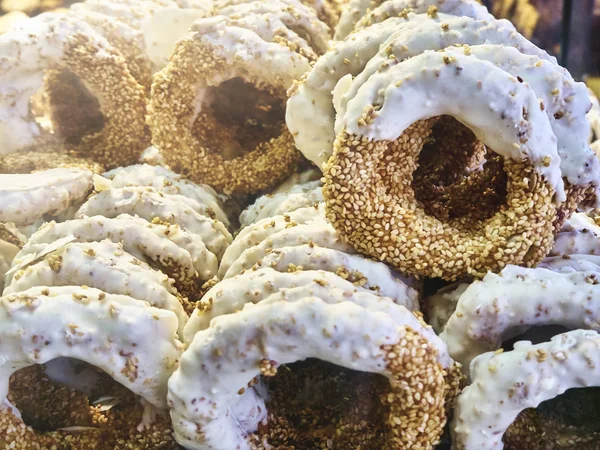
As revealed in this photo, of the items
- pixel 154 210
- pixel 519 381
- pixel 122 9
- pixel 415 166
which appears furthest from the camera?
pixel 122 9

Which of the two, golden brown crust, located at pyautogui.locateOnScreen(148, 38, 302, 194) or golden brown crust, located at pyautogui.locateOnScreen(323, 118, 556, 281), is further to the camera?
golden brown crust, located at pyautogui.locateOnScreen(148, 38, 302, 194)

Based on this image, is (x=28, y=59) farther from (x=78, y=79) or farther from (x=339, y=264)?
(x=339, y=264)

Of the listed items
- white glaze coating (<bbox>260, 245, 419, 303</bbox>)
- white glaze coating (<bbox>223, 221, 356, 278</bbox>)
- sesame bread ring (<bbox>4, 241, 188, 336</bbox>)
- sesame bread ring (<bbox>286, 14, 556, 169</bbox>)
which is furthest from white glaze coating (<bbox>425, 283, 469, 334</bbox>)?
sesame bread ring (<bbox>4, 241, 188, 336</bbox>)

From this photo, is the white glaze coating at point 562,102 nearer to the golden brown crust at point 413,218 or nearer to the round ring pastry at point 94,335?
the golden brown crust at point 413,218

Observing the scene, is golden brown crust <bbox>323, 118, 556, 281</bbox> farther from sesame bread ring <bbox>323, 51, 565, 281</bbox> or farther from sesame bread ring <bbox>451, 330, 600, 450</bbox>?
sesame bread ring <bbox>451, 330, 600, 450</bbox>

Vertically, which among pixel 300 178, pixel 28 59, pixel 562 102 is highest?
pixel 562 102

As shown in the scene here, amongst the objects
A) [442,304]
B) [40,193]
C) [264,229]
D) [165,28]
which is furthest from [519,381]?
[165,28]
